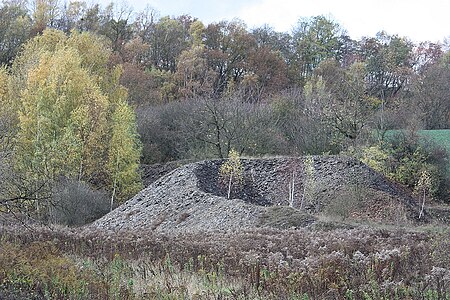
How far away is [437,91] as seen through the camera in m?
49.7

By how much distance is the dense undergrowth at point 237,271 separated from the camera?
7.36 metres

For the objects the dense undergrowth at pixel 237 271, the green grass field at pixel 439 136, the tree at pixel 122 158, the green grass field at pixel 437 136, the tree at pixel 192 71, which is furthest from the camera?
the tree at pixel 192 71

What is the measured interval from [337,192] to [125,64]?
3209cm

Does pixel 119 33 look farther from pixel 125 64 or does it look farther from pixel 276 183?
pixel 276 183

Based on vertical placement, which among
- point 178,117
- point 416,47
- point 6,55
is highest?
point 416,47

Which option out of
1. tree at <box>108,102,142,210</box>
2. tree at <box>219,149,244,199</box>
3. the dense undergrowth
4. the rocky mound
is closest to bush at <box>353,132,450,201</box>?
the rocky mound

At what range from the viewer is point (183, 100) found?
47844mm

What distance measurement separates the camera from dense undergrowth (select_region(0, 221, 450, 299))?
736 centimetres

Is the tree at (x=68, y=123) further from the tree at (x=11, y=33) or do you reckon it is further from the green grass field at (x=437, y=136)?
the green grass field at (x=437, y=136)

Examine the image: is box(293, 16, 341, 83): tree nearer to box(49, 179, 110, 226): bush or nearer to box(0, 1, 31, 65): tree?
box(0, 1, 31, 65): tree

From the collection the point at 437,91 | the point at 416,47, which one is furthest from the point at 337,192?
the point at 416,47

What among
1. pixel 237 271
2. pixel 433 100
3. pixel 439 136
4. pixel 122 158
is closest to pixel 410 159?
pixel 439 136

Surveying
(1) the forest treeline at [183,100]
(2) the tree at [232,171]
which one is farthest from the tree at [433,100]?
(2) the tree at [232,171]

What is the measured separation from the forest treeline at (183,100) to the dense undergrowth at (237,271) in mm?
3973
